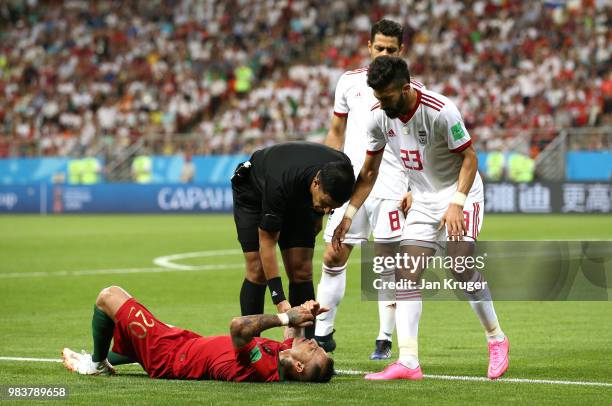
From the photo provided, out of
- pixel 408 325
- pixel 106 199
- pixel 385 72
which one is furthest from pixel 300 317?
pixel 106 199

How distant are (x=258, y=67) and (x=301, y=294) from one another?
96.4 feet

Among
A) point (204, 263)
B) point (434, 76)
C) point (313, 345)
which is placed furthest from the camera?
point (434, 76)

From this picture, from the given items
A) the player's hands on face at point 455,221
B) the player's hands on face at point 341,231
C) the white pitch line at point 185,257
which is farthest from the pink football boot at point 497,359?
the white pitch line at point 185,257

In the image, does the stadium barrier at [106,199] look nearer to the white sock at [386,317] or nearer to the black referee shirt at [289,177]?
the white sock at [386,317]

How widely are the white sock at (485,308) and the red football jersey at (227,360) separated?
4.44 ft

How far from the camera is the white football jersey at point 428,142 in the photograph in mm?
7371

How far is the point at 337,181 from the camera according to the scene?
7.03 meters

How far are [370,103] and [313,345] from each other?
9.00 feet

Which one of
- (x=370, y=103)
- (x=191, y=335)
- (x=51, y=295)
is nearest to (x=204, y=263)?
(x=51, y=295)

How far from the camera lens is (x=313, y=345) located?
7.20 m

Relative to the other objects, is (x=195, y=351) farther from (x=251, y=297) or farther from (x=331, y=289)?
(x=331, y=289)

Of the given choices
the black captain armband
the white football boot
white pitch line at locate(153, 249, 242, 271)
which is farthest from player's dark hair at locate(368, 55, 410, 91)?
white pitch line at locate(153, 249, 242, 271)

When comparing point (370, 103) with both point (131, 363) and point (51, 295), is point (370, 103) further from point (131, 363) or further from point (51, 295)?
point (51, 295)

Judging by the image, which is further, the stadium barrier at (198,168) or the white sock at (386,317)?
the stadium barrier at (198,168)
